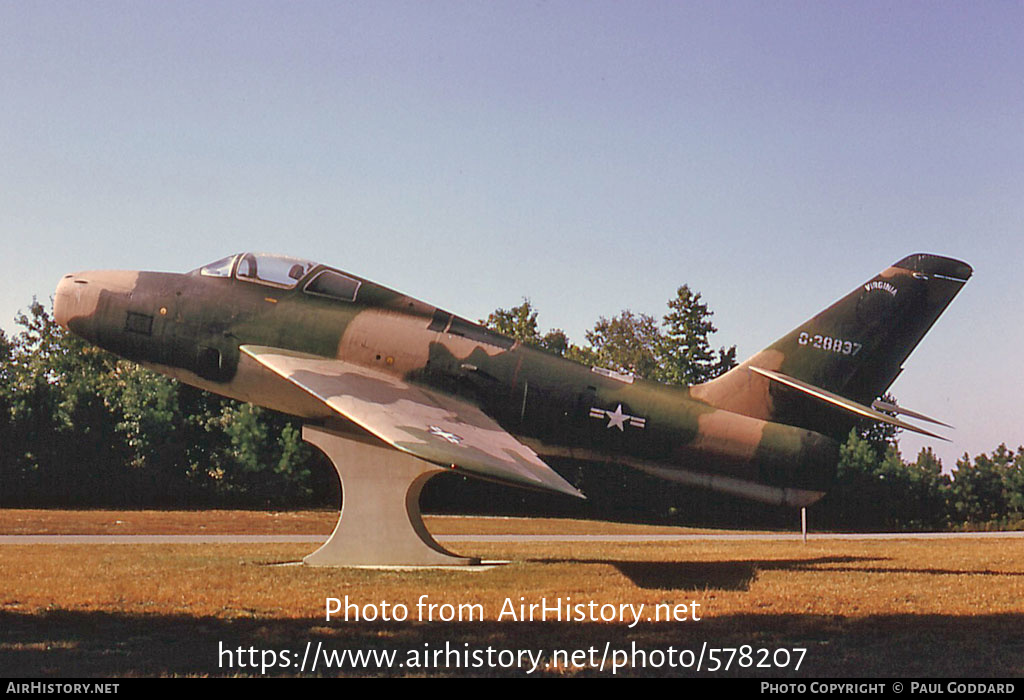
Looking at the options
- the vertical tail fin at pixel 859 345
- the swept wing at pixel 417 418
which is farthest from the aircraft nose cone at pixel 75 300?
the vertical tail fin at pixel 859 345

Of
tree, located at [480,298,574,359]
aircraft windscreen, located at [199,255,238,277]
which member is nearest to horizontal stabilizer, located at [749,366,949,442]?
aircraft windscreen, located at [199,255,238,277]

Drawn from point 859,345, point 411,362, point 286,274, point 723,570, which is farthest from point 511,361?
point 859,345

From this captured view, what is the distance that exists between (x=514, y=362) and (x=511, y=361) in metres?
0.07

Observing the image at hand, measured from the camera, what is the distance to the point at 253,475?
4544 cm

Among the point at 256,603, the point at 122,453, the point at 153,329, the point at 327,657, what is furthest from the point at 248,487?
the point at 327,657

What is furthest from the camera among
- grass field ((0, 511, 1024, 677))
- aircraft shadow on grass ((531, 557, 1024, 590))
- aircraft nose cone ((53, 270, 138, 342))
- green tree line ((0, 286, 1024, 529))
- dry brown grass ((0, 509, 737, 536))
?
green tree line ((0, 286, 1024, 529))

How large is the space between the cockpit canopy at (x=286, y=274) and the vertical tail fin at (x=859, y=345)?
760 centimetres

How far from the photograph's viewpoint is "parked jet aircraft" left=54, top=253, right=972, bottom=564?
58.8ft

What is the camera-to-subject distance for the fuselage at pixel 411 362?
706 inches

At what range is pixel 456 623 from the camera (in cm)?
1243

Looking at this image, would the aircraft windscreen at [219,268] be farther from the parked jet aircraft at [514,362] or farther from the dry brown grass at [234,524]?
the dry brown grass at [234,524]

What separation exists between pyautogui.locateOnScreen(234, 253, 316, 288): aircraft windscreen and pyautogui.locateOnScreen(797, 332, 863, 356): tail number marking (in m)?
10.2

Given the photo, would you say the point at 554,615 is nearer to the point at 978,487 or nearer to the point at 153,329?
the point at 153,329

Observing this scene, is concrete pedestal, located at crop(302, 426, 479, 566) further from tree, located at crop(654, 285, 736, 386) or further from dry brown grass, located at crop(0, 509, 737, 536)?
tree, located at crop(654, 285, 736, 386)
